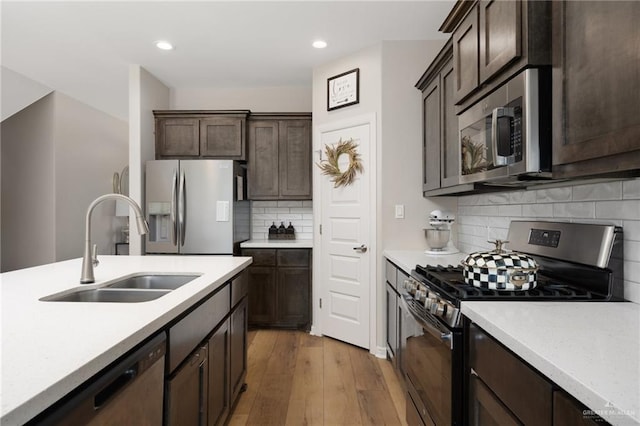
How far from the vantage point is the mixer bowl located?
2.85 metres

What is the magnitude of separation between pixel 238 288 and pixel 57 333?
4.41 feet

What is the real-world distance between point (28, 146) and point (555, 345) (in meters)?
6.17

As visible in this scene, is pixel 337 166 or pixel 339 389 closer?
pixel 339 389

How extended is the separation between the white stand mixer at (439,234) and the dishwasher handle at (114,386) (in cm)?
229

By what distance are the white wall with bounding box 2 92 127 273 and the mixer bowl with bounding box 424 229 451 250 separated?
466 cm

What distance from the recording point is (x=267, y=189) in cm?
430

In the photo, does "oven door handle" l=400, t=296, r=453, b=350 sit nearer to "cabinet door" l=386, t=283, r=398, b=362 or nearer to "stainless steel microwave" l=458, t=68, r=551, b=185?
"stainless steel microwave" l=458, t=68, r=551, b=185

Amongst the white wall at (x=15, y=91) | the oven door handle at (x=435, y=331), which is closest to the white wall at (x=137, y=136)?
the white wall at (x=15, y=91)

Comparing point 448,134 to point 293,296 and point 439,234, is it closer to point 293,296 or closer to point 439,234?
point 439,234

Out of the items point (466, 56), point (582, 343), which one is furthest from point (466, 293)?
point (466, 56)

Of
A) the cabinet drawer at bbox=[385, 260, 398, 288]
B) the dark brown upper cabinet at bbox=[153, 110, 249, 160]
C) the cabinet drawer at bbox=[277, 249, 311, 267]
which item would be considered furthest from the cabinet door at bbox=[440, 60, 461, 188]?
the dark brown upper cabinet at bbox=[153, 110, 249, 160]

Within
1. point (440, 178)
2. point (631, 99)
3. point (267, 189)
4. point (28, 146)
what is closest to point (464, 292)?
point (631, 99)

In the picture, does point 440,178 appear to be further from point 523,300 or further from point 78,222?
point 78,222

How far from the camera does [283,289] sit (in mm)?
3982
